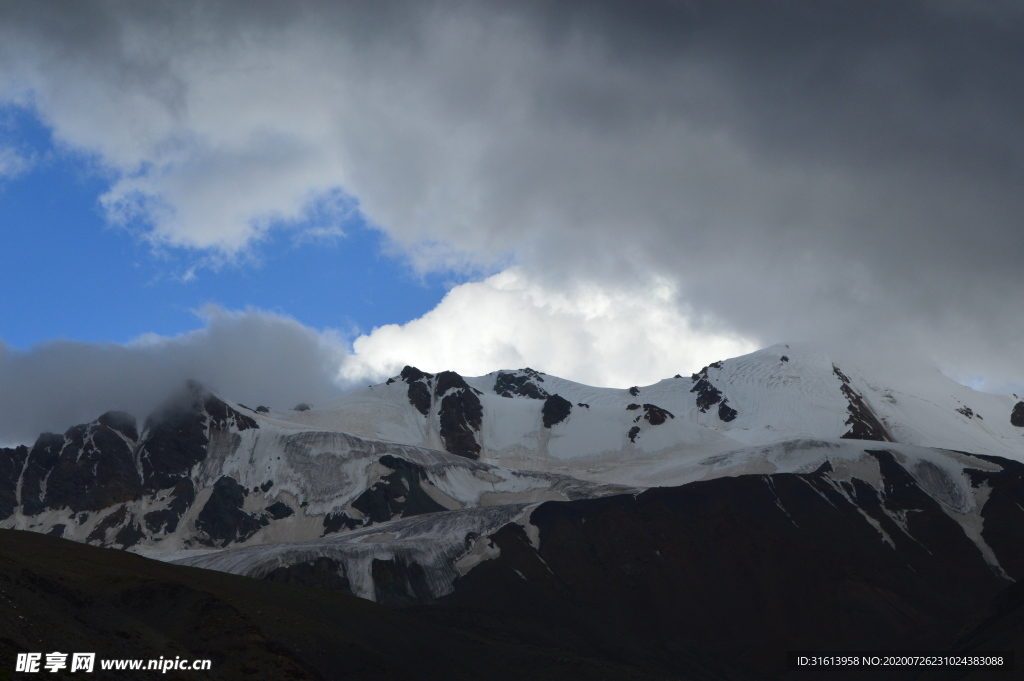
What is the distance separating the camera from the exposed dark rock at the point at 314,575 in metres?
128

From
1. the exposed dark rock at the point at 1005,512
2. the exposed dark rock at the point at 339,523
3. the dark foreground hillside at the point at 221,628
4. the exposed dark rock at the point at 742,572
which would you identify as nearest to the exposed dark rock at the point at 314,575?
the exposed dark rock at the point at 742,572

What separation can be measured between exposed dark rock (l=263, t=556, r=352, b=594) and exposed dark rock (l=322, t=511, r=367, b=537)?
60.1 m

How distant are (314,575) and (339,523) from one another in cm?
6740

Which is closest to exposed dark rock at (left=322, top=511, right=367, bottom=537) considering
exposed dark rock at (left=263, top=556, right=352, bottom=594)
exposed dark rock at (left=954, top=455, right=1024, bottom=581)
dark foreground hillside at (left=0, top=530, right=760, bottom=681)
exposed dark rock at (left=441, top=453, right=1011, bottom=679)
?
exposed dark rock at (left=441, top=453, right=1011, bottom=679)

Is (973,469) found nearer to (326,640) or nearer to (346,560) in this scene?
(346,560)

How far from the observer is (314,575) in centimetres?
13050

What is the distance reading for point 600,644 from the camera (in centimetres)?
11525

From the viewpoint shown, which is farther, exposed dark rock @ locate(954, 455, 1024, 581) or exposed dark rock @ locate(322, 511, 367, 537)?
exposed dark rock @ locate(322, 511, 367, 537)

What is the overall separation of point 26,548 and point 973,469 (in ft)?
491

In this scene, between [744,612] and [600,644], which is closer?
[600,644]

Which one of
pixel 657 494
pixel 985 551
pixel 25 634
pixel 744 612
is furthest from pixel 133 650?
Result: pixel 985 551

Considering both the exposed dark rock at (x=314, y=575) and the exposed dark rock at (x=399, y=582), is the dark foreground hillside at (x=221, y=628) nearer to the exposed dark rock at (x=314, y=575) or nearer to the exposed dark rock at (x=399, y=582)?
the exposed dark rock at (x=399, y=582)

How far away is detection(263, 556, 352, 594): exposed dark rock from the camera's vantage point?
421 ft

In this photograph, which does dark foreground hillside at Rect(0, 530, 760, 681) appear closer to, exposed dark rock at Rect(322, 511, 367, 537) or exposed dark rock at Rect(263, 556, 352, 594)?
exposed dark rock at Rect(263, 556, 352, 594)
